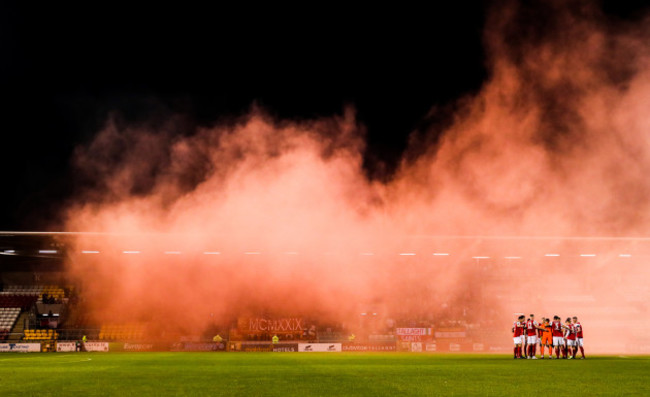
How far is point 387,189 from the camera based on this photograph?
2272 centimetres

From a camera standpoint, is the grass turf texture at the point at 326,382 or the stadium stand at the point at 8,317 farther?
the stadium stand at the point at 8,317

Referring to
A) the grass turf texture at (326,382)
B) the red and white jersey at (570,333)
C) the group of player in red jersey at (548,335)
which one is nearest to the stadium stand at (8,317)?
the grass turf texture at (326,382)

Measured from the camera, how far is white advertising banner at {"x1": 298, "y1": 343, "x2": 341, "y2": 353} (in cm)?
2627

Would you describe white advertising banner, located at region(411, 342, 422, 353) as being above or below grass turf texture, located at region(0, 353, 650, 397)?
below

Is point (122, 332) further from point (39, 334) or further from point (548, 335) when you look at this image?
point (548, 335)

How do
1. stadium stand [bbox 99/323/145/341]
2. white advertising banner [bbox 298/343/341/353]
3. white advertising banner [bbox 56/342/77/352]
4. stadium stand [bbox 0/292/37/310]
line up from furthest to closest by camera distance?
stadium stand [bbox 0/292/37/310], stadium stand [bbox 99/323/145/341], white advertising banner [bbox 298/343/341/353], white advertising banner [bbox 56/342/77/352]

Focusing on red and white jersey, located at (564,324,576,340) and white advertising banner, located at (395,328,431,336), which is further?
white advertising banner, located at (395,328,431,336)

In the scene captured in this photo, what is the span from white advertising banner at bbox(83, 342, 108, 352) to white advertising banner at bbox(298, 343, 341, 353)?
8438 millimetres

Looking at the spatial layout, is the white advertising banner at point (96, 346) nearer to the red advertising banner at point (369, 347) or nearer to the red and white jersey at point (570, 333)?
the red advertising banner at point (369, 347)

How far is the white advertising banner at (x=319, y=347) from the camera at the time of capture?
2627cm

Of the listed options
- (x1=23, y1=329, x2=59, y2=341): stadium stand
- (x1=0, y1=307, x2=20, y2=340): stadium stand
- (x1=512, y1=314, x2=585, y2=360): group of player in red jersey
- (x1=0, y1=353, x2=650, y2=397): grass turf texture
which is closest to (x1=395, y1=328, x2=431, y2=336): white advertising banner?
(x1=512, y1=314, x2=585, y2=360): group of player in red jersey

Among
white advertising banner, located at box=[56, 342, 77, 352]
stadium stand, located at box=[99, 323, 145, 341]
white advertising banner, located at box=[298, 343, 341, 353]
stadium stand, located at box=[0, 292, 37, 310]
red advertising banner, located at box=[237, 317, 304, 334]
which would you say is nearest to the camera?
white advertising banner, located at box=[56, 342, 77, 352]

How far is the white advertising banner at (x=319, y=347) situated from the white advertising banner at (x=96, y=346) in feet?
27.7

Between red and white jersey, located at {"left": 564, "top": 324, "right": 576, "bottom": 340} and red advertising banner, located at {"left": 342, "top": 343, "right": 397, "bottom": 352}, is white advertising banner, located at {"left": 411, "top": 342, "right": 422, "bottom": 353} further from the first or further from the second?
red and white jersey, located at {"left": 564, "top": 324, "right": 576, "bottom": 340}
